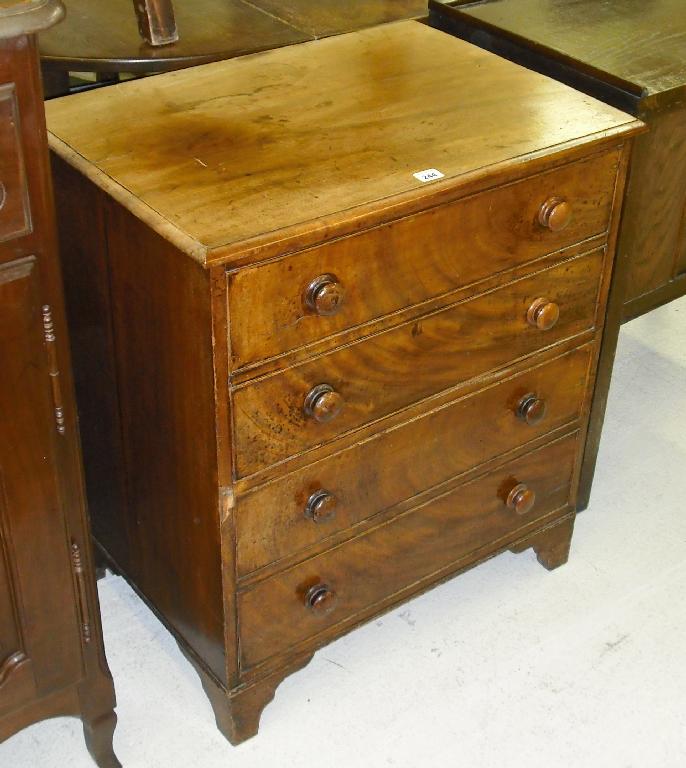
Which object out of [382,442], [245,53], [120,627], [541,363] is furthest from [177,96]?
[120,627]

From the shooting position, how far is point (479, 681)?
7.16ft

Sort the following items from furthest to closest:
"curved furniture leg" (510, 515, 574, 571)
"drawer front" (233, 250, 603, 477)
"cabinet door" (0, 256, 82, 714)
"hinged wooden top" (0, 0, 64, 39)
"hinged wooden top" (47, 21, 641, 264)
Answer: "curved furniture leg" (510, 515, 574, 571), "drawer front" (233, 250, 603, 477), "hinged wooden top" (47, 21, 641, 264), "cabinet door" (0, 256, 82, 714), "hinged wooden top" (0, 0, 64, 39)

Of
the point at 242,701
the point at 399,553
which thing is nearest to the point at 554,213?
the point at 399,553

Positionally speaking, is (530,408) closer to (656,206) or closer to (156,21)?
(656,206)

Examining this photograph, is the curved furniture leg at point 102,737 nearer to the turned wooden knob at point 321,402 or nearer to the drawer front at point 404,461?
the drawer front at point 404,461

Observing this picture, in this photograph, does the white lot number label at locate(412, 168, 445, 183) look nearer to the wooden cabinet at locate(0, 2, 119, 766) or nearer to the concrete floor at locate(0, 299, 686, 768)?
the wooden cabinet at locate(0, 2, 119, 766)

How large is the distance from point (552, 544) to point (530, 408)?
42 centimetres

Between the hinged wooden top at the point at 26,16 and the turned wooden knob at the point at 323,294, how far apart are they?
510 millimetres

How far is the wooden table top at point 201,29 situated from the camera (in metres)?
2.10

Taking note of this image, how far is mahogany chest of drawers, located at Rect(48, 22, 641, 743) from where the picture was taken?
162 centimetres

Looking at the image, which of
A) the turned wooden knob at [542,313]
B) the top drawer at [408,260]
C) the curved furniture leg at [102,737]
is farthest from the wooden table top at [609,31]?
the curved furniture leg at [102,737]

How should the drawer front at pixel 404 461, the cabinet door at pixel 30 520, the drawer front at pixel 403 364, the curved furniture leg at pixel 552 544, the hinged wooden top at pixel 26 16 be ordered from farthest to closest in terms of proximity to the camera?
the curved furniture leg at pixel 552 544, the drawer front at pixel 404 461, the drawer front at pixel 403 364, the cabinet door at pixel 30 520, the hinged wooden top at pixel 26 16

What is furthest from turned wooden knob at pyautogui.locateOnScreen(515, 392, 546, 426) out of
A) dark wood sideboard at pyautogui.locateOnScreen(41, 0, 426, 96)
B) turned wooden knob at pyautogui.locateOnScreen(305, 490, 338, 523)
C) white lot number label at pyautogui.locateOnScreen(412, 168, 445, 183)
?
dark wood sideboard at pyautogui.locateOnScreen(41, 0, 426, 96)

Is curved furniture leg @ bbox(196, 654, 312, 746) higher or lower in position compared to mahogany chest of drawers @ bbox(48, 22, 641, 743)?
lower
